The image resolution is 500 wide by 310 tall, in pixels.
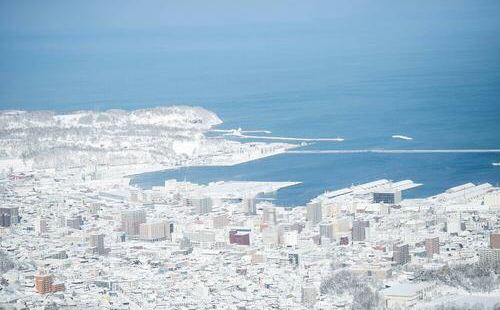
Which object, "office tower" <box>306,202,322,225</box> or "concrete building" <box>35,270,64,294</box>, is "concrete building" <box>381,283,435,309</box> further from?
"office tower" <box>306,202,322,225</box>

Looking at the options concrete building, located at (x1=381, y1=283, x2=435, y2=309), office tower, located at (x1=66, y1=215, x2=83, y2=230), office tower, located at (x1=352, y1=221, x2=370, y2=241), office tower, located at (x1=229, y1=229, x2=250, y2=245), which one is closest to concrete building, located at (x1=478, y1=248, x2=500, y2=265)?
concrete building, located at (x1=381, y1=283, x2=435, y2=309)

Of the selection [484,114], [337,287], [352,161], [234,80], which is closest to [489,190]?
[352,161]

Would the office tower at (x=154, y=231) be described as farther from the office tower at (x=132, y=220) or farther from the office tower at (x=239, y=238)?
the office tower at (x=239, y=238)

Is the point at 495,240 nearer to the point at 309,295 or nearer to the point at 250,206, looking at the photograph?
the point at 309,295

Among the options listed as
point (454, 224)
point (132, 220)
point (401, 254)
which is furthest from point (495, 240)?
point (132, 220)

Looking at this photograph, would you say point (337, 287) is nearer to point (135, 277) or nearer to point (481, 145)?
point (135, 277)
